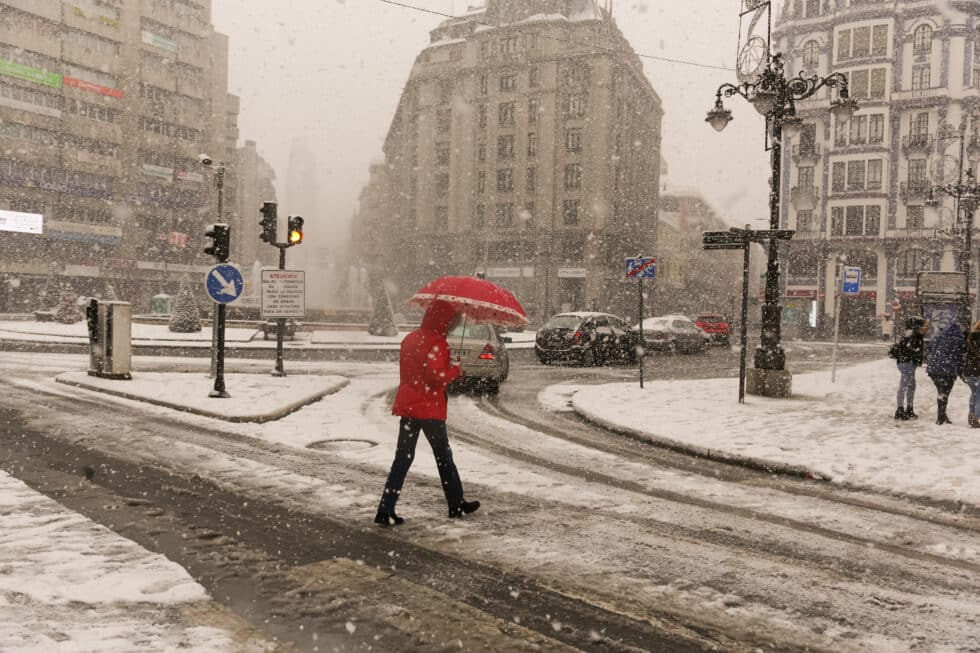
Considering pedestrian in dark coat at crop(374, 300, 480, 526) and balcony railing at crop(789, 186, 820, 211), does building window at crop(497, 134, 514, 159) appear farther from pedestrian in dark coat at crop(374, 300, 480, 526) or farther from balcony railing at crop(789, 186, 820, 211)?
pedestrian in dark coat at crop(374, 300, 480, 526)

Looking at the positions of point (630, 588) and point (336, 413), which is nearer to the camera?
point (630, 588)

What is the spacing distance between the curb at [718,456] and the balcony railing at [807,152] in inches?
2174

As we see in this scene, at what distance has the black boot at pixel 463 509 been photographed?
230 inches

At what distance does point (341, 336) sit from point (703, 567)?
28.2 meters

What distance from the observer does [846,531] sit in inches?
231

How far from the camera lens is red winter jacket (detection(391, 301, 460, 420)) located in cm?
546

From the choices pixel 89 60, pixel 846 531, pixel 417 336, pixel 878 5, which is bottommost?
pixel 846 531

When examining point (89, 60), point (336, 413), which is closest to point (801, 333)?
point (336, 413)

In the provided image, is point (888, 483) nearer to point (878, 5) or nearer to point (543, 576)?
point (543, 576)

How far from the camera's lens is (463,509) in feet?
19.3

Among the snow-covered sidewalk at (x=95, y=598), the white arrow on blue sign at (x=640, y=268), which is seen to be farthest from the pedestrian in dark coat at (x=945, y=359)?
the snow-covered sidewalk at (x=95, y=598)

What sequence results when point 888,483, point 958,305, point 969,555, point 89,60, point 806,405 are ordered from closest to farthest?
point 969,555 < point 888,483 < point 806,405 < point 958,305 < point 89,60

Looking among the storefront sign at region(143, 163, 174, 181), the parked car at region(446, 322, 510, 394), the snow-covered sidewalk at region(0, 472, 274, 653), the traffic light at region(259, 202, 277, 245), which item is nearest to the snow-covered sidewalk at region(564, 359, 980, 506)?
the parked car at region(446, 322, 510, 394)

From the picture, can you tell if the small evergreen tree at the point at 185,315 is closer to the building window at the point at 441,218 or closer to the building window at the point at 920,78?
the building window at the point at 441,218
